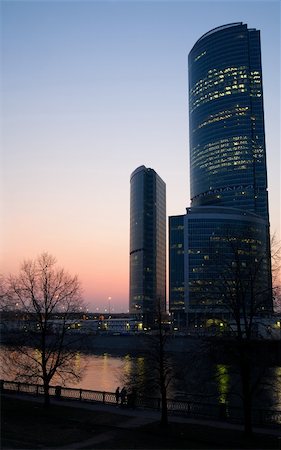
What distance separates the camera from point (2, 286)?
34656mm

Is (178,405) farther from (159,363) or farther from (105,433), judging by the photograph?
(105,433)

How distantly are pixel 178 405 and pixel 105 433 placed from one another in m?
16.9

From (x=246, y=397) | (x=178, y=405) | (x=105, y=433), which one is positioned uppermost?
(x=246, y=397)

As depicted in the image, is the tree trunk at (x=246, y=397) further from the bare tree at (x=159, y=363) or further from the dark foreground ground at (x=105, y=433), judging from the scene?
the bare tree at (x=159, y=363)

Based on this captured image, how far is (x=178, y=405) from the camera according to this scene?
Answer: 132 ft

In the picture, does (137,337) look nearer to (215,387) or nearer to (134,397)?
(215,387)

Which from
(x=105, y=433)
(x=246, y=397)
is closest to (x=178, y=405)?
(x=246, y=397)

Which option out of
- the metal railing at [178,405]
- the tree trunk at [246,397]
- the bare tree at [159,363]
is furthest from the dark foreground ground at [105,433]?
the metal railing at [178,405]

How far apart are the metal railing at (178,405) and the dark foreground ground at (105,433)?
281cm

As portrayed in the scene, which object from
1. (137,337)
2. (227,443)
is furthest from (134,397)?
(137,337)

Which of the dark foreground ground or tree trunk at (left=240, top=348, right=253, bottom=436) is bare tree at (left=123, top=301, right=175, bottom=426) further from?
tree trunk at (left=240, top=348, right=253, bottom=436)

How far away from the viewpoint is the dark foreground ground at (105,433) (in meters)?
22.5

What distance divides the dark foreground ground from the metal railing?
281cm

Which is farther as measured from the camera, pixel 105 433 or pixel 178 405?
pixel 178 405
